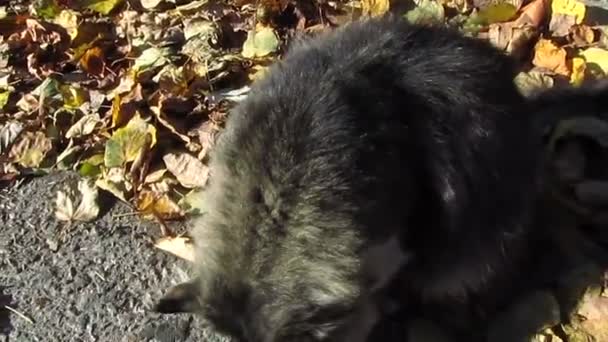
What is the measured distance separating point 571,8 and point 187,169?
1592 millimetres

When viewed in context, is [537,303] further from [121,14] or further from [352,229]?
[121,14]

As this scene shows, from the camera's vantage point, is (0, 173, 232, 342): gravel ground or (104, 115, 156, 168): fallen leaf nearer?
(0, 173, 232, 342): gravel ground

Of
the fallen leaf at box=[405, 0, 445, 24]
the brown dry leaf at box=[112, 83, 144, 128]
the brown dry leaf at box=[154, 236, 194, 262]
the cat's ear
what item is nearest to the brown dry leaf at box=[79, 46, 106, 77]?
the brown dry leaf at box=[112, 83, 144, 128]

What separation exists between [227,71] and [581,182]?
4.78 feet

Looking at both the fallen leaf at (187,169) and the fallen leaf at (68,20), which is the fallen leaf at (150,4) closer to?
the fallen leaf at (68,20)

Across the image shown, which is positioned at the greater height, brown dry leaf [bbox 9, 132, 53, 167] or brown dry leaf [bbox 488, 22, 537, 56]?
brown dry leaf [bbox 488, 22, 537, 56]

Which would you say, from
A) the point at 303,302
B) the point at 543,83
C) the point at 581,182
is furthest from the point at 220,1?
the point at 303,302

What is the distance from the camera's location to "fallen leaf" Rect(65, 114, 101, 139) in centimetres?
383

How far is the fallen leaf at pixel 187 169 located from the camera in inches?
141

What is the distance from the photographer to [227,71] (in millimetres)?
3984

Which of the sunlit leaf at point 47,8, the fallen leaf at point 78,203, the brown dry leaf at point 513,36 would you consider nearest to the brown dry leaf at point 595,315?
the brown dry leaf at point 513,36

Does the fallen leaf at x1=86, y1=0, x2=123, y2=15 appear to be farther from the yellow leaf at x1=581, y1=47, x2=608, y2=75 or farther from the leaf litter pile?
the yellow leaf at x1=581, y1=47, x2=608, y2=75

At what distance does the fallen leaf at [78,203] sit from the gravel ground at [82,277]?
0.11 feet

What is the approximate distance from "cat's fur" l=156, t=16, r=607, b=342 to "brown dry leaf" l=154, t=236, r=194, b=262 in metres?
0.49
